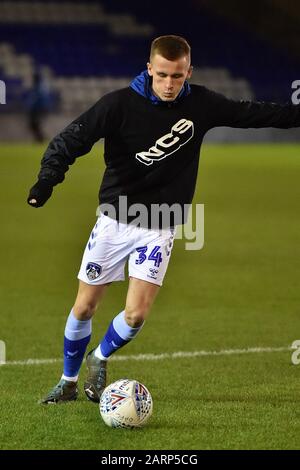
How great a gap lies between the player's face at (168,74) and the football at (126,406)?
67.4 inches

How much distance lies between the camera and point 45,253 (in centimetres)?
1286

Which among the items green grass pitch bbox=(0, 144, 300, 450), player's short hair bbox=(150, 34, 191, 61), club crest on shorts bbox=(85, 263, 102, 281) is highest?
player's short hair bbox=(150, 34, 191, 61)

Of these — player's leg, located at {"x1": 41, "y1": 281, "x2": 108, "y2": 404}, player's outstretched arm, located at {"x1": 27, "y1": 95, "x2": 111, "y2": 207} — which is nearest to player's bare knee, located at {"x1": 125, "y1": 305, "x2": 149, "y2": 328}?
player's leg, located at {"x1": 41, "y1": 281, "x2": 108, "y2": 404}

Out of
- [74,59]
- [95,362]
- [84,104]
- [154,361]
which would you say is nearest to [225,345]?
[154,361]

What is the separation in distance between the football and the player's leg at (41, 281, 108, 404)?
0.60 meters

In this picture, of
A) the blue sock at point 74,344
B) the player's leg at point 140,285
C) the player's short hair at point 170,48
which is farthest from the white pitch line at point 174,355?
the player's short hair at point 170,48

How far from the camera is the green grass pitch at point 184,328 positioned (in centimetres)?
564

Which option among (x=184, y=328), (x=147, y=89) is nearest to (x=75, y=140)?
(x=147, y=89)

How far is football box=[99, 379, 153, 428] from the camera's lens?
5.66m

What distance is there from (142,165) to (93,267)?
69 cm

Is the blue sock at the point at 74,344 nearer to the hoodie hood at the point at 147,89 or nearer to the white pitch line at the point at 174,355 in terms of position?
the white pitch line at the point at 174,355

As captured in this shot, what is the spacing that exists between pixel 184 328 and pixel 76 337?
8.19ft

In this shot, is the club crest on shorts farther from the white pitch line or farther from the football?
the white pitch line
